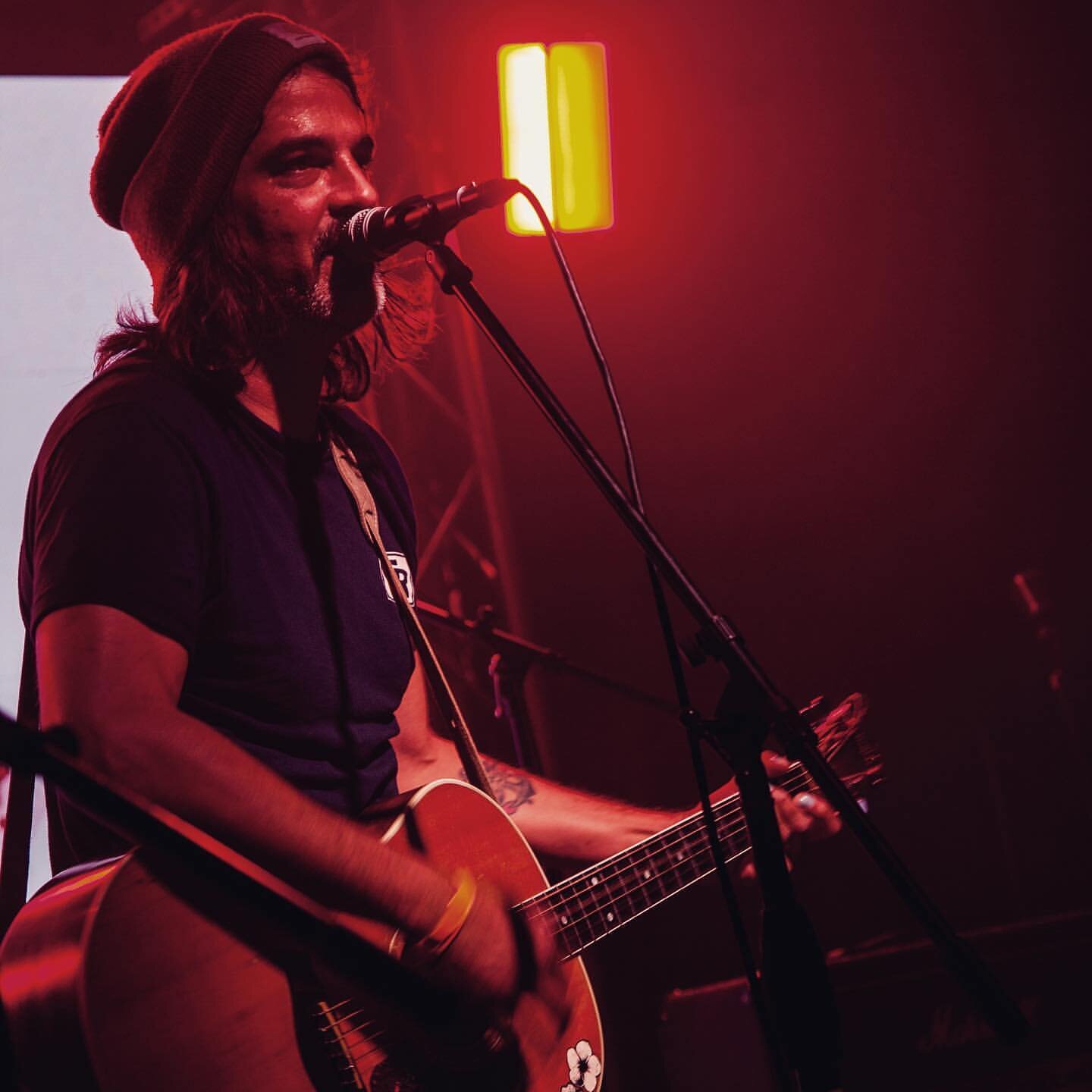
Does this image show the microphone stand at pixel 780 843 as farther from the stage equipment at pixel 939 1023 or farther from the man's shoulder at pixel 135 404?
the stage equipment at pixel 939 1023

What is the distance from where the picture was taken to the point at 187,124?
2.13 meters

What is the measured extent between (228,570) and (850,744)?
4.58ft

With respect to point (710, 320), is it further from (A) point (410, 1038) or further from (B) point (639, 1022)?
(A) point (410, 1038)

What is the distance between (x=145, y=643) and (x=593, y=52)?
13.7 feet

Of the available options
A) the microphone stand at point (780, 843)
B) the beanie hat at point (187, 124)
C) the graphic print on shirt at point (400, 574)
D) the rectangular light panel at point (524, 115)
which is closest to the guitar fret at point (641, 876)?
the microphone stand at point (780, 843)

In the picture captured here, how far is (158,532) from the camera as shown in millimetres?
1666

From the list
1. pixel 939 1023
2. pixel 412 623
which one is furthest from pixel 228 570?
pixel 939 1023

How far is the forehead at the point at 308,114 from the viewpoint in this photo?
7.07ft

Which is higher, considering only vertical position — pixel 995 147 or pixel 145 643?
pixel 995 147

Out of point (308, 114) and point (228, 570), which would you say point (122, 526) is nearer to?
point (228, 570)

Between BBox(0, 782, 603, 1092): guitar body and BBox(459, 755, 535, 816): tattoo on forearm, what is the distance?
0.74m

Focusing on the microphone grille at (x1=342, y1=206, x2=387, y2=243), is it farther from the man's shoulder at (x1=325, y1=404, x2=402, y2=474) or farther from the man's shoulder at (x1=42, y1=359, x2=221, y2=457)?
the man's shoulder at (x1=325, y1=404, x2=402, y2=474)

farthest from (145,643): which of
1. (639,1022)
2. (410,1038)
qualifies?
(639,1022)

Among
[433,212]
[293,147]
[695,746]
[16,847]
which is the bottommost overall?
[16,847]
